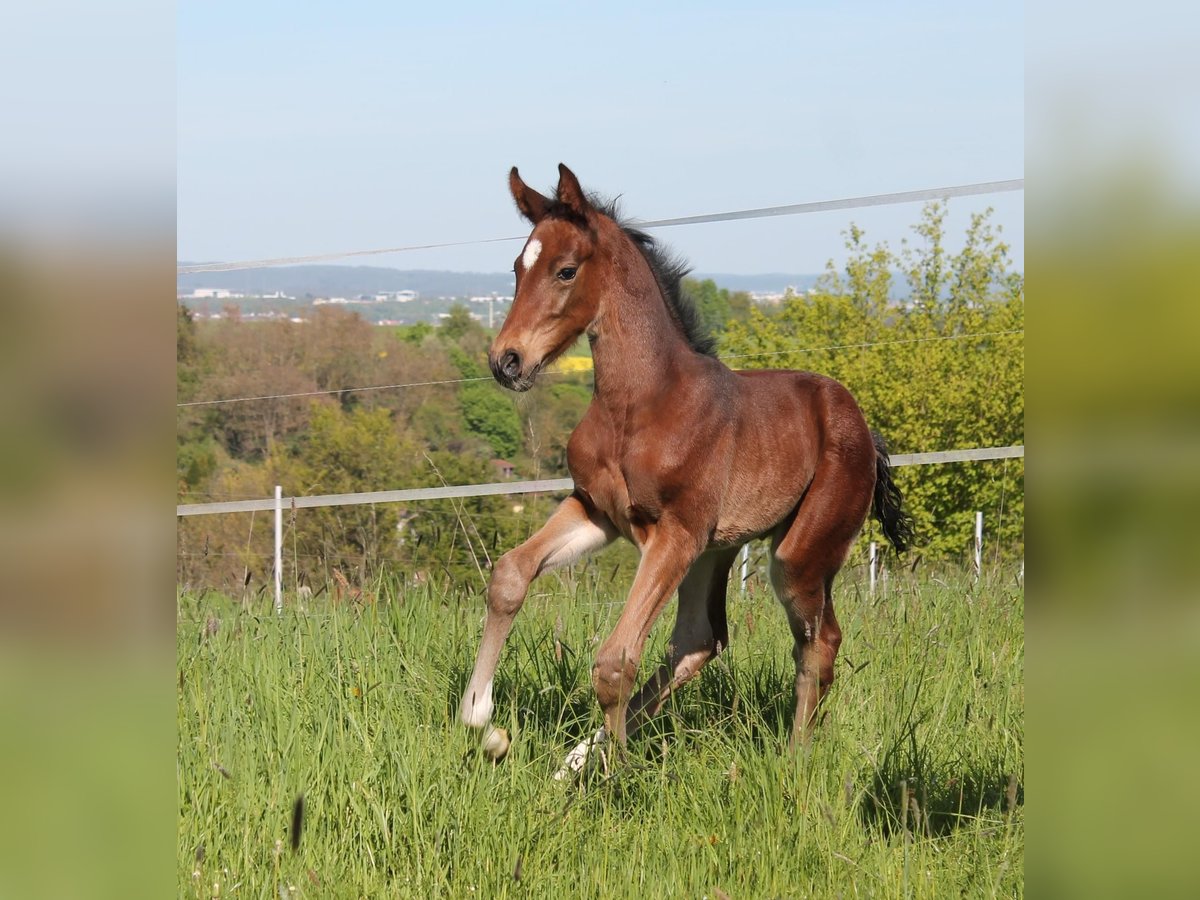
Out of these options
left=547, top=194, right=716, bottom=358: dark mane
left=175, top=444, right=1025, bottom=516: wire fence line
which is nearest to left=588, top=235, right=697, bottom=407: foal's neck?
left=547, top=194, right=716, bottom=358: dark mane

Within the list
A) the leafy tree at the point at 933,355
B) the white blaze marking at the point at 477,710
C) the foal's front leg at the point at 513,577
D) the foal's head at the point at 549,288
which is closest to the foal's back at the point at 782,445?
the foal's front leg at the point at 513,577

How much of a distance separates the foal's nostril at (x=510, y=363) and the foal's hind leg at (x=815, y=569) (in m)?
1.34

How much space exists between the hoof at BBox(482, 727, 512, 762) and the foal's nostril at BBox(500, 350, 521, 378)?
3.81 ft

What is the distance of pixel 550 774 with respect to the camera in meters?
3.81

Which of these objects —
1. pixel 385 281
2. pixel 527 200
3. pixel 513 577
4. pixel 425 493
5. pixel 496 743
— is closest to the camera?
pixel 496 743

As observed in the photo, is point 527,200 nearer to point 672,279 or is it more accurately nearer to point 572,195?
point 572,195

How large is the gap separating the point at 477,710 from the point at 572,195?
1.79 m

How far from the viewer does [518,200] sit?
443 cm

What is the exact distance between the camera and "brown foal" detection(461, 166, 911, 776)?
4.07 metres

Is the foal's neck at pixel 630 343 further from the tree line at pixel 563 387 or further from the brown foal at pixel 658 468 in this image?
the tree line at pixel 563 387

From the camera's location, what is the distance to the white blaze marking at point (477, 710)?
3.74m

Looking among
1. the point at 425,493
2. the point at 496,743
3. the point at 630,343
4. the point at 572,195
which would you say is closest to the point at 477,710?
the point at 496,743
